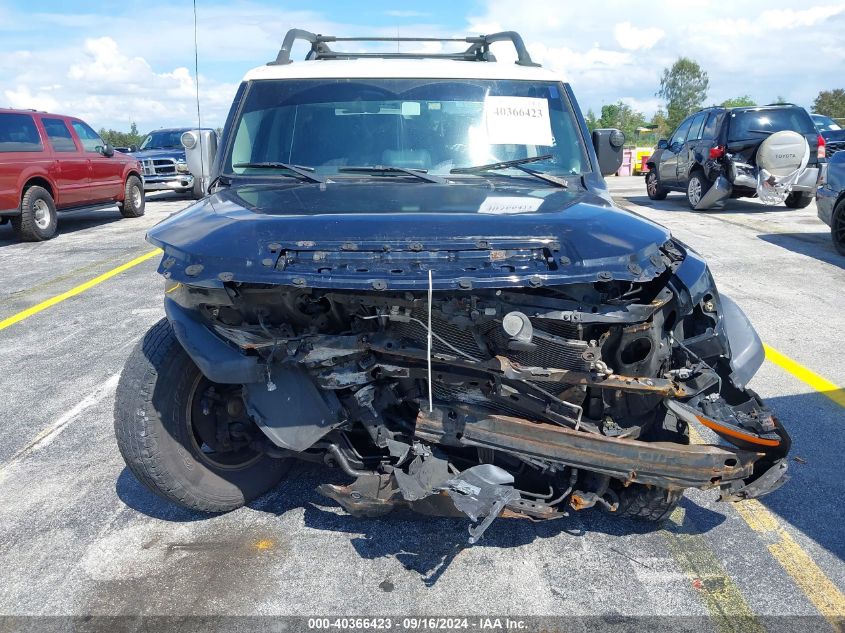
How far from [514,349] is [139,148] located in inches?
721

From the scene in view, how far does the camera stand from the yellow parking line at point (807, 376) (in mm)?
4570

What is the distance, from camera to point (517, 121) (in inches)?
149

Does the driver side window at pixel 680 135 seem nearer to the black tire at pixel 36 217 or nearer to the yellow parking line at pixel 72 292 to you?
the yellow parking line at pixel 72 292

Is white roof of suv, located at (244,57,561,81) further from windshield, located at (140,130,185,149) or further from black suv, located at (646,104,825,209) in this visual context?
windshield, located at (140,130,185,149)

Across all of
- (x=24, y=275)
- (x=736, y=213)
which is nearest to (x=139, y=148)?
(x=24, y=275)

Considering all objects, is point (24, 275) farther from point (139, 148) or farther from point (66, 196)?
point (139, 148)

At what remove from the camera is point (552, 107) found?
396cm

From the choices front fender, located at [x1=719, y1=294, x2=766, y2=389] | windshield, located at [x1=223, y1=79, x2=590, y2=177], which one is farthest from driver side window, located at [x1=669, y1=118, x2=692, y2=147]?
front fender, located at [x1=719, y1=294, x2=766, y2=389]

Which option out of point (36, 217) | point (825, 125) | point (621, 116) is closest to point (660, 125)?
point (621, 116)

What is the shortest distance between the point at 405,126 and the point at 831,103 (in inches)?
2693

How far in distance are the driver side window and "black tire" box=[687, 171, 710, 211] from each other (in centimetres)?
94

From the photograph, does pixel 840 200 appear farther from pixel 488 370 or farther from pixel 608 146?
pixel 488 370

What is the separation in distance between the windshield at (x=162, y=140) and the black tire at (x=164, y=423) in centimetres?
1665

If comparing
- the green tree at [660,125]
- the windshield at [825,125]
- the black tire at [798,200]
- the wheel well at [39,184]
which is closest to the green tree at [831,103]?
the green tree at [660,125]
